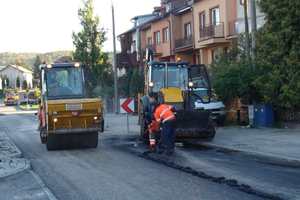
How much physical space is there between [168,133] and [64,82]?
15.1 feet

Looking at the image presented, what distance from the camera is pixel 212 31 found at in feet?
88.1

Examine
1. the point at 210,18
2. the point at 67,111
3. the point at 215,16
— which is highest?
the point at 215,16

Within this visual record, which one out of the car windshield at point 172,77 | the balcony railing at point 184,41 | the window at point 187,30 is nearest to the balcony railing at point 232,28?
the balcony railing at point 184,41

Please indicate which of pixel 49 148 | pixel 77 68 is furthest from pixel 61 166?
pixel 77 68

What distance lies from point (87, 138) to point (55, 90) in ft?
7.17

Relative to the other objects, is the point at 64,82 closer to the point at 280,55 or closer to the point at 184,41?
the point at 280,55

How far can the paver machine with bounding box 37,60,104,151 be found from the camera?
11641mm

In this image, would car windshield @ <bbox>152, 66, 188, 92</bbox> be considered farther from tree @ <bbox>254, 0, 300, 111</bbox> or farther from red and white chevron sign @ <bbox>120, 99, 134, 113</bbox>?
tree @ <bbox>254, 0, 300, 111</bbox>

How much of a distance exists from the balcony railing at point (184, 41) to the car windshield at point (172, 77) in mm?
16925

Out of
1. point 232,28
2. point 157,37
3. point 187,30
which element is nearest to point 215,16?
point 232,28

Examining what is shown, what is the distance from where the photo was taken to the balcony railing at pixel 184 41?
1240 inches

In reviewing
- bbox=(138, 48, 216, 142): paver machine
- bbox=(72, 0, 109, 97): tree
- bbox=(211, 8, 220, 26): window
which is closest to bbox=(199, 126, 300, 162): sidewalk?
bbox=(138, 48, 216, 142): paver machine

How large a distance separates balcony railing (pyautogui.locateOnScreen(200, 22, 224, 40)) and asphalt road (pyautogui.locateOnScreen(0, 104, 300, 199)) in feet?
51.6

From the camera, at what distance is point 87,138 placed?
12.7m
